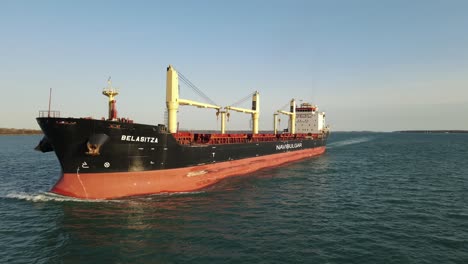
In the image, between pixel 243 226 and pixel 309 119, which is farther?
pixel 309 119

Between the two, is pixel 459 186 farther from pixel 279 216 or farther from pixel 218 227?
pixel 218 227

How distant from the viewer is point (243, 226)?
13094 mm

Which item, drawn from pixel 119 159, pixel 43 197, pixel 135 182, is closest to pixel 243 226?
pixel 135 182

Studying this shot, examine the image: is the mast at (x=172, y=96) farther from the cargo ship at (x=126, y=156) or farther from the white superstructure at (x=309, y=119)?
the white superstructure at (x=309, y=119)

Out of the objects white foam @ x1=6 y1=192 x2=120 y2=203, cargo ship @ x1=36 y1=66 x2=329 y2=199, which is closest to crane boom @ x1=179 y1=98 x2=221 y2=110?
cargo ship @ x1=36 y1=66 x2=329 y2=199

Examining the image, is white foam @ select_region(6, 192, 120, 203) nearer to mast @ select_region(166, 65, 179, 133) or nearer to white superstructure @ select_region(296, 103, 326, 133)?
mast @ select_region(166, 65, 179, 133)

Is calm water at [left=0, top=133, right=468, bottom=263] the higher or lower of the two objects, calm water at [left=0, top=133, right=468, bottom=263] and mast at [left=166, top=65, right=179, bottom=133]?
the lower

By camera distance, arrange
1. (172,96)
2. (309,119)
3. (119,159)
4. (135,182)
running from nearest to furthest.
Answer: (119,159) → (135,182) → (172,96) → (309,119)

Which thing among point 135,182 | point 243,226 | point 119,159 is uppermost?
point 119,159

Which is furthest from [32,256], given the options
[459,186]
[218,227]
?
[459,186]

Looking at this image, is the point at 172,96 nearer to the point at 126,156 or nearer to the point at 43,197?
the point at 126,156

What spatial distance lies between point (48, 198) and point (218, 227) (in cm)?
1106

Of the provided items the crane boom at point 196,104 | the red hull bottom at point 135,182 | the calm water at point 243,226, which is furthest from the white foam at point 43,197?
the crane boom at point 196,104

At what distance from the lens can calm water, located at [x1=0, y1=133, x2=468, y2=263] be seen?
33.7ft
